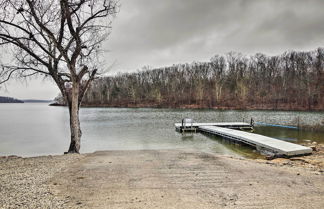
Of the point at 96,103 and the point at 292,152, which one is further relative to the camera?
the point at 96,103

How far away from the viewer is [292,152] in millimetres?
9422

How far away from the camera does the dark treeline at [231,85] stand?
51.8 metres

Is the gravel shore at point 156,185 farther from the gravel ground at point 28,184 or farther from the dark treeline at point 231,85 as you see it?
the dark treeline at point 231,85

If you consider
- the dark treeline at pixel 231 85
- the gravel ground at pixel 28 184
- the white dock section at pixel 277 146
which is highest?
the dark treeline at pixel 231 85

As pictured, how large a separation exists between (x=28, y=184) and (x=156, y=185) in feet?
9.59

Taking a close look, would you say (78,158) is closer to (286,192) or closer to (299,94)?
(286,192)

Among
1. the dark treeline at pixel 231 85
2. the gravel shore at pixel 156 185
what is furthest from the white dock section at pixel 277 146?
the dark treeline at pixel 231 85

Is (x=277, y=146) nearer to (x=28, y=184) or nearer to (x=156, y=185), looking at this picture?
(x=156, y=185)

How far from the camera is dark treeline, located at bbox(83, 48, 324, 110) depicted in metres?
51.8

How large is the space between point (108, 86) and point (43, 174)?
272ft

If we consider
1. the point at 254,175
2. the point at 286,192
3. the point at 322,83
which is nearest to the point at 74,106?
the point at 254,175

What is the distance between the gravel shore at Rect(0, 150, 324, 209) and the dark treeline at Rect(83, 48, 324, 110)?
47.3m

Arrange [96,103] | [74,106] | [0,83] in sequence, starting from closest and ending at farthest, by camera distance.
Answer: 1. [0,83]
2. [74,106]
3. [96,103]

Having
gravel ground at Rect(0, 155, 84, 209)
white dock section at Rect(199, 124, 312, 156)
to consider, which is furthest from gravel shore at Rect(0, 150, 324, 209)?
white dock section at Rect(199, 124, 312, 156)
